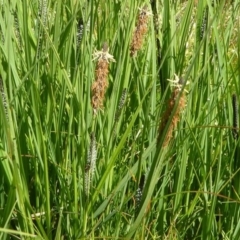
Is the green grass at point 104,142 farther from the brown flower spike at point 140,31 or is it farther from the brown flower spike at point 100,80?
the brown flower spike at point 100,80

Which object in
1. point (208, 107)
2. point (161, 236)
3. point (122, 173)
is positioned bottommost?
point (161, 236)

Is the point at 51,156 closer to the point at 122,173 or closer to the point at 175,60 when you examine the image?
the point at 122,173

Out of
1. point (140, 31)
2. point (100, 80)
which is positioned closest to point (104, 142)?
point (140, 31)

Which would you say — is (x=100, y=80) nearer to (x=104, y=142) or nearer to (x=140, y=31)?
(x=140, y=31)

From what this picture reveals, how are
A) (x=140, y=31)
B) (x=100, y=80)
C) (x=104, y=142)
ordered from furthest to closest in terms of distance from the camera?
(x=104, y=142) → (x=140, y=31) → (x=100, y=80)

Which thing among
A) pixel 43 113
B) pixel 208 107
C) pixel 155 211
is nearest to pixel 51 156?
pixel 43 113

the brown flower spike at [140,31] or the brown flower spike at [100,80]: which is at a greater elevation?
the brown flower spike at [140,31]

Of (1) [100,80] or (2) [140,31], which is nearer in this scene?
(1) [100,80]

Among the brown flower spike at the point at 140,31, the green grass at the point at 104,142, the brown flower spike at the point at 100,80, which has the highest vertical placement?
the brown flower spike at the point at 140,31

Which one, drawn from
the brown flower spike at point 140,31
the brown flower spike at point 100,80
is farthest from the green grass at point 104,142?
the brown flower spike at point 100,80

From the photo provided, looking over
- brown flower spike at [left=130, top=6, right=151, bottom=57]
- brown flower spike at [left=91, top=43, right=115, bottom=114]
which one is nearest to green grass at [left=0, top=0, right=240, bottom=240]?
brown flower spike at [left=130, top=6, right=151, bottom=57]

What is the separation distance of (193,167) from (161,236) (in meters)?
0.17

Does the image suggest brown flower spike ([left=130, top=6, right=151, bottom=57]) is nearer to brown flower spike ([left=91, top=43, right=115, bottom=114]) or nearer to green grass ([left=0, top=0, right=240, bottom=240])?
green grass ([left=0, top=0, right=240, bottom=240])

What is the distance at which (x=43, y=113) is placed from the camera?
→ 3.92 ft
